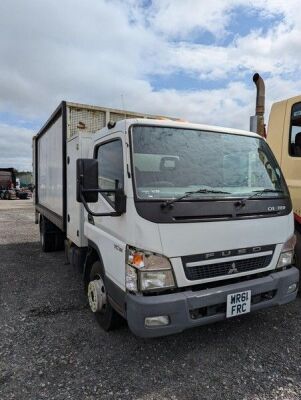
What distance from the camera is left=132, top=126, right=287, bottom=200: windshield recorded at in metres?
2.87

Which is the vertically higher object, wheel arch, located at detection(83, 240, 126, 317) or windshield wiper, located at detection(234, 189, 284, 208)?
windshield wiper, located at detection(234, 189, 284, 208)

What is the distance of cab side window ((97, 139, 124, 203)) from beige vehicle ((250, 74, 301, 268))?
7.80ft

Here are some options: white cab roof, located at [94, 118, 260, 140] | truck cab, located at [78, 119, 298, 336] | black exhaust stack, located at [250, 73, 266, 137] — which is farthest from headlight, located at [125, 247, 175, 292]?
black exhaust stack, located at [250, 73, 266, 137]

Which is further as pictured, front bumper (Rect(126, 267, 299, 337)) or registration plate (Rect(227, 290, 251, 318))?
registration plate (Rect(227, 290, 251, 318))

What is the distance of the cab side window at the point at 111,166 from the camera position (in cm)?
303

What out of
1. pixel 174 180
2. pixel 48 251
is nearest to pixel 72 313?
pixel 174 180

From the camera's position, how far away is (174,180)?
2.94m

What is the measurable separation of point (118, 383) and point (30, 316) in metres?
1.75

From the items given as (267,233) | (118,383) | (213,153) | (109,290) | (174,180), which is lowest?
→ (118,383)

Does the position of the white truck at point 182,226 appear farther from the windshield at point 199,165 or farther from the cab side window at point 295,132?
the cab side window at point 295,132

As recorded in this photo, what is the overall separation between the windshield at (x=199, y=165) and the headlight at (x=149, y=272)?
0.48 metres

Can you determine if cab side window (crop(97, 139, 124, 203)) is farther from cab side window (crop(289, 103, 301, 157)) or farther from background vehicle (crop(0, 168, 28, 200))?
background vehicle (crop(0, 168, 28, 200))

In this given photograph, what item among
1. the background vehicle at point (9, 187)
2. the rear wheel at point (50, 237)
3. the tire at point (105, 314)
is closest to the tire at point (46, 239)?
the rear wheel at point (50, 237)

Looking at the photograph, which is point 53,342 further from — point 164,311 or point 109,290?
point 164,311
